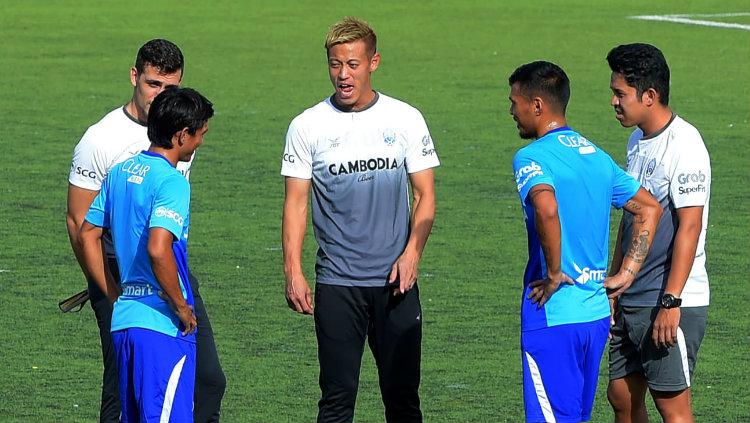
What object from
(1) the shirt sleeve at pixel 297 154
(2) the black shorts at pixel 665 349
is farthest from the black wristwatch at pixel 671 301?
(1) the shirt sleeve at pixel 297 154

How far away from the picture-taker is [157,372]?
224 inches

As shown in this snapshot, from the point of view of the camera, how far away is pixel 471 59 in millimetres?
21422

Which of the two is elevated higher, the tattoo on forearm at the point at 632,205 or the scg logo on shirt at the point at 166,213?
the tattoo on forearm at the point at 632,205

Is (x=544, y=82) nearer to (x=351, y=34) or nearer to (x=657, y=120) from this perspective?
(x=657, y=120)

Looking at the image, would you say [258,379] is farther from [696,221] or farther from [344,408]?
[696,221]

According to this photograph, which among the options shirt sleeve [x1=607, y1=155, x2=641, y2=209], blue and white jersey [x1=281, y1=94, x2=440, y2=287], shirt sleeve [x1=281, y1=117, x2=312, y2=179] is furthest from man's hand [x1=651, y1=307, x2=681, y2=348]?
shirt sleeve [x1=281, y1=117, x2=312, y2=179]

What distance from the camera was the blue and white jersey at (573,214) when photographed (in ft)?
18.3

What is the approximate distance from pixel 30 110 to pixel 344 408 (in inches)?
447

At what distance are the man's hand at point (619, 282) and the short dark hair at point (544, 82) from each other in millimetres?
674

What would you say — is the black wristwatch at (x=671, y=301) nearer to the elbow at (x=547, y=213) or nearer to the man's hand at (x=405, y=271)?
the elbow at (x=547, y=213)

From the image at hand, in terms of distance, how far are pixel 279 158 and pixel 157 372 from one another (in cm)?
869

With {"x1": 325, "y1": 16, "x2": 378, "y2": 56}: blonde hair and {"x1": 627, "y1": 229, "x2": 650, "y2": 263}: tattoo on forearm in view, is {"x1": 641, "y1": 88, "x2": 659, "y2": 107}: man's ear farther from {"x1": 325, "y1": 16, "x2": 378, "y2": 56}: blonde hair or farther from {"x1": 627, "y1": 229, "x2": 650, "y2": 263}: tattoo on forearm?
{"x1": 325, "y1": 16, "x2": 378, "y2": 56}: blonde hair

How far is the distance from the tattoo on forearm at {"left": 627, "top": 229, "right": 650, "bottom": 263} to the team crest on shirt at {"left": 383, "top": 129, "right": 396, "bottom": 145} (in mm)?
1049

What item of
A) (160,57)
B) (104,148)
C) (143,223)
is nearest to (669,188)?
(143,223)
